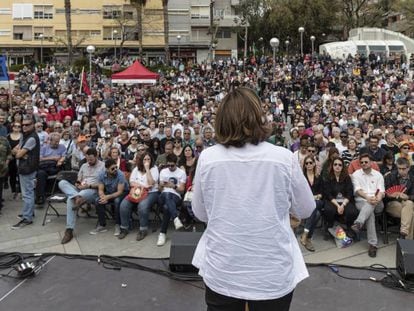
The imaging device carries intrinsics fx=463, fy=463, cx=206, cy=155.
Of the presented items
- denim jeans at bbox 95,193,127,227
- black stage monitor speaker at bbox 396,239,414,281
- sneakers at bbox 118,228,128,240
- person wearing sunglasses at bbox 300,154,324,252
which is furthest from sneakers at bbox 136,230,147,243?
black stage monitor speaker at bbox 396,239,414,281

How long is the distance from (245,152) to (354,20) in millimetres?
52277

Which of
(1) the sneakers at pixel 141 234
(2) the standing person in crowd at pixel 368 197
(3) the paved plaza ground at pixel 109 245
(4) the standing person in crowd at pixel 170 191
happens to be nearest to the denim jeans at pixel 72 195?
(3) the paved plaza ground at pixel 109 245

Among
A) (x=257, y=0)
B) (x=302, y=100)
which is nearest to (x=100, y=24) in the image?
(x=257, y=0)

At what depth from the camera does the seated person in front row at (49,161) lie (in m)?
7.98

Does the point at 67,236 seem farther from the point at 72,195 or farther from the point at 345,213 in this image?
the point at 345,213

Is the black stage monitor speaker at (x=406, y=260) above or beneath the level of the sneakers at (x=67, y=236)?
above

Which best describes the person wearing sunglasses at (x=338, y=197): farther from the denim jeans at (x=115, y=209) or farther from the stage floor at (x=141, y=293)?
the denim jeans at (x=115, y=209)

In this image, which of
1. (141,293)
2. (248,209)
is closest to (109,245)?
(141,293)

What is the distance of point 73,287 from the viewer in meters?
4.75

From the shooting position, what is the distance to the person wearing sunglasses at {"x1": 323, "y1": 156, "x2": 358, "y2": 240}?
619cm

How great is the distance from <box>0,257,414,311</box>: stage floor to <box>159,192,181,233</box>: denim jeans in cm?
115

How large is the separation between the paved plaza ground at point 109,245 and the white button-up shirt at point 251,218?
12.6ft

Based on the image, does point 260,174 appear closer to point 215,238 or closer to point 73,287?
point 215,238

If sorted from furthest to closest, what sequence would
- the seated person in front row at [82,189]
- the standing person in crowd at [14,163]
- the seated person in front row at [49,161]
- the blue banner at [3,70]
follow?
1. the blue banner at [3,70]
2. the standing person in crowd at [14,163]
3. the seated person in front row at [49,161]
4. the seated person in front row at [82,189]
